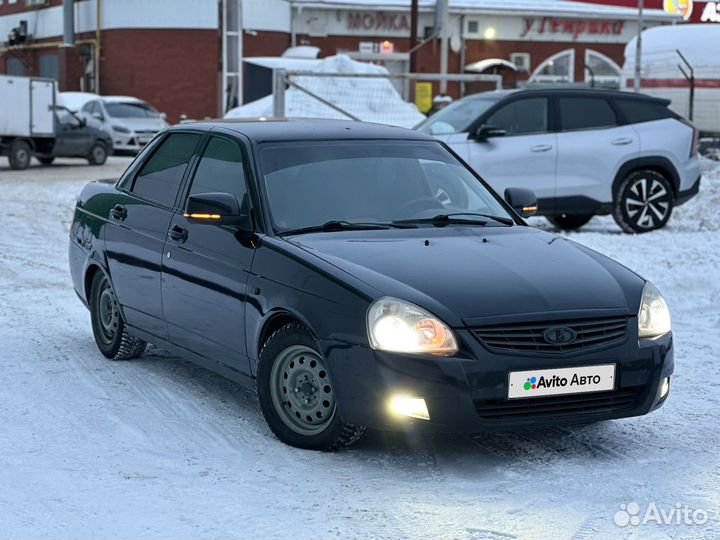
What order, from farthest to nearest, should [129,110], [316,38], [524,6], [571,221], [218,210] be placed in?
[524,6] < [316,38] < [129,110] < [571,221] < [218,210]

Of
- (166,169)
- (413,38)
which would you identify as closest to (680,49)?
(413,38)

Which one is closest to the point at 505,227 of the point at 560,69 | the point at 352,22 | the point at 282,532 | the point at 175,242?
the point at 175,242

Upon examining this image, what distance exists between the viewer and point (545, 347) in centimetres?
552

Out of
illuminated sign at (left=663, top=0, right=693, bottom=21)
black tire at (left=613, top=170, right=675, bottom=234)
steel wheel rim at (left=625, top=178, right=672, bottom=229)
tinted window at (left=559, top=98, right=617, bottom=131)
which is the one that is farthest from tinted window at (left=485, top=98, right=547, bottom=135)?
illuminated sign at (left=663, top=0, right=693, bottom=21)

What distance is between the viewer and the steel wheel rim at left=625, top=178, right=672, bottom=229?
611 inches

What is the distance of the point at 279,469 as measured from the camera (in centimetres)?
558

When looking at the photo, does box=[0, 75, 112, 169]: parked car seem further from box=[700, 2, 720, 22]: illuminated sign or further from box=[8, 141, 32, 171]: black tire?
box=[700, 2, 720, 22]: illuminated sign

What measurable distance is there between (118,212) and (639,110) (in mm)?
9220

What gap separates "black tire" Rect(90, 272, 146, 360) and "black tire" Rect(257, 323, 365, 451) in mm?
2048

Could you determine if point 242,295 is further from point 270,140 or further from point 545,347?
point 545,347

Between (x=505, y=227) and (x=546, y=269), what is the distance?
85 centimetres

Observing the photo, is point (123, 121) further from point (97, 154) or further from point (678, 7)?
point (678, 7)

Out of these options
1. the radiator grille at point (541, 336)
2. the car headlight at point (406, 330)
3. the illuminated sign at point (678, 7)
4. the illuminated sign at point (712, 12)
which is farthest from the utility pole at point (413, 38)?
the car headlight at point (406, 330)

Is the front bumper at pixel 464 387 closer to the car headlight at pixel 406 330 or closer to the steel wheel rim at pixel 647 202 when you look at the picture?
the car headlight at pixel 406 330
